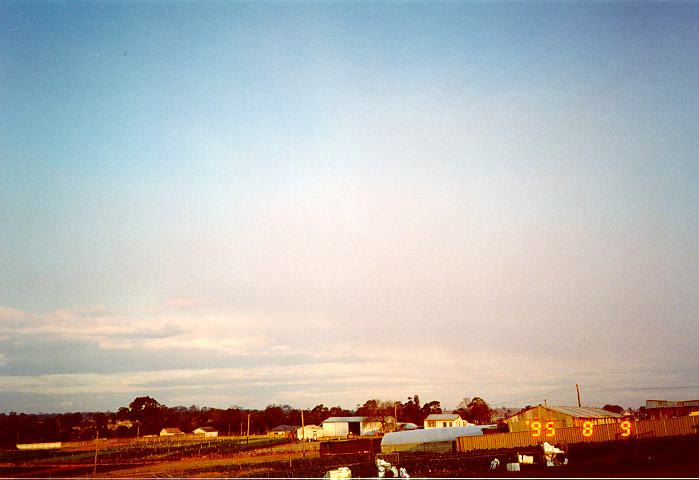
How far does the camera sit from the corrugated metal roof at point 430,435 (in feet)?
221

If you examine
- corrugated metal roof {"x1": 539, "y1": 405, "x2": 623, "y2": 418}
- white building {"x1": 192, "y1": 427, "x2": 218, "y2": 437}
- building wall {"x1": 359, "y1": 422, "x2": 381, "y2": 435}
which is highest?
corrugated metal roof {"x1": 539, "y1": 405, "x2": 623, "y2": 418}

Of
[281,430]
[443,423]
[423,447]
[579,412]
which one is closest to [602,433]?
[579,412]

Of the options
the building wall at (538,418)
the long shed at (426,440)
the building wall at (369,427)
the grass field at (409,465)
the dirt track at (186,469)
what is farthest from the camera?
the building wall at (369,427)

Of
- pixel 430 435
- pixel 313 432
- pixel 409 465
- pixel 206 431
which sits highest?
pixel 430 435

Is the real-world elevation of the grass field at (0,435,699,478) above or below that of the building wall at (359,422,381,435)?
above

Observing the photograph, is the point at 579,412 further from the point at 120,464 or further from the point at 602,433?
the point at 120,464

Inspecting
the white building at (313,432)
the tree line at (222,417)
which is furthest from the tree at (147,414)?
the white building at (313,432)

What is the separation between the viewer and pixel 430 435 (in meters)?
68.9

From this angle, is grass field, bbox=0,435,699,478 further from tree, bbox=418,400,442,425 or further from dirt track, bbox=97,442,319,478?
tree, bbox=418,400,442,425

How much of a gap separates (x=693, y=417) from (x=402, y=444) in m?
30.9

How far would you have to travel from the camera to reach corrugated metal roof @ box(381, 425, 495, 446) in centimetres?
6738

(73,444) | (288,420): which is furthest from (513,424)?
(288,420)

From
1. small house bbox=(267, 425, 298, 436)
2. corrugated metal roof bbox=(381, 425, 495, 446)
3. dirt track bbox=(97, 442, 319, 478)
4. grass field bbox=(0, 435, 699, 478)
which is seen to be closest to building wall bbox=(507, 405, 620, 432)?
corrugated metal roof bbox=(381, 425, 495, 446)

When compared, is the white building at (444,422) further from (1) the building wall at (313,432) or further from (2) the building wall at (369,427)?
(1) the building wall at (313,432)
